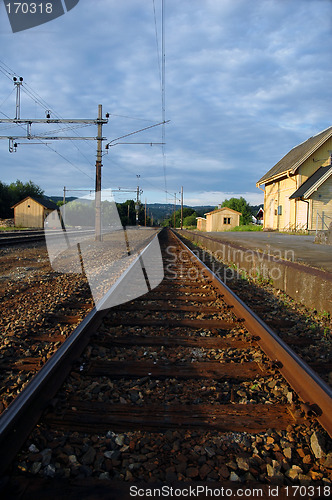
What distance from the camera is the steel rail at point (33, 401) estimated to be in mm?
1655

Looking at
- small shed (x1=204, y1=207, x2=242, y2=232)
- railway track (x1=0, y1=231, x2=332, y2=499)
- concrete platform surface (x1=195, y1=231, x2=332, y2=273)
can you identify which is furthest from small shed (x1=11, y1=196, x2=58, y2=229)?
railway track (x1=0, y1=231, x2=332, y2=499)

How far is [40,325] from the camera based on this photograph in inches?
152

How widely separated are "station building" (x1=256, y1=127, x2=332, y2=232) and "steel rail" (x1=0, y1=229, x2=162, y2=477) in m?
20.2

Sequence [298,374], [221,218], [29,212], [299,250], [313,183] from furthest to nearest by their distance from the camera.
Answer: [221,218] → [29,212] → [313,183] → [299,250] → [298,374]

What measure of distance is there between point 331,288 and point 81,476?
13.2ft

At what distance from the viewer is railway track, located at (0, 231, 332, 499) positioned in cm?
159

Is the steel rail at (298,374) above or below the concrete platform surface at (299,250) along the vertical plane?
below

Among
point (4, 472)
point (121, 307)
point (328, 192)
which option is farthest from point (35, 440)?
point (328, 192)

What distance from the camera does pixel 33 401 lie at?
198 centimetres

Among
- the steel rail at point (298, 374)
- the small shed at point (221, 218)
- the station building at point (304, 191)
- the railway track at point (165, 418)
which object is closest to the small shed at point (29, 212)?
the small shed at point (221, 218)

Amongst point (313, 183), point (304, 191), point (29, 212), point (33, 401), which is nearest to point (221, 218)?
point (29, 212)

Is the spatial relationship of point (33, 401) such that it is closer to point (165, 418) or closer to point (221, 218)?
point (165, 418)

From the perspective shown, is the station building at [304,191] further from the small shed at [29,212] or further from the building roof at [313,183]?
the small shed at [29,212]

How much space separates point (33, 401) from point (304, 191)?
2468 centimetres
